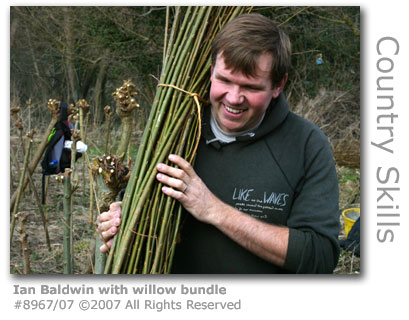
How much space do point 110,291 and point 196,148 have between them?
0.62 meters

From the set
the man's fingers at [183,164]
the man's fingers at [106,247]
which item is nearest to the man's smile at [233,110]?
the man's fingers at [183,164]

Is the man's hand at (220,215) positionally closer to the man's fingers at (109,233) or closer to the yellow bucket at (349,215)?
the man's fingers at (109,233)

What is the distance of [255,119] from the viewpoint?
5.15ft

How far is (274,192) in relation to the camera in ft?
5.10

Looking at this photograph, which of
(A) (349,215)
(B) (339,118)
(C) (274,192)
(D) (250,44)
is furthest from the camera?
(B) (339,118)

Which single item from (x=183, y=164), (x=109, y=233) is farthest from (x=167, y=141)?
(x=109, y=233)

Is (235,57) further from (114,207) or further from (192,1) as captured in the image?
(114,207)

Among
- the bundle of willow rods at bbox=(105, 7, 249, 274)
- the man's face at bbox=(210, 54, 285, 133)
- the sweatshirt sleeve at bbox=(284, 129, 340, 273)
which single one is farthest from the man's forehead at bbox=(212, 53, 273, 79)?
the sweatshirt sleeve at bbox=(284, 129, 340, 273)

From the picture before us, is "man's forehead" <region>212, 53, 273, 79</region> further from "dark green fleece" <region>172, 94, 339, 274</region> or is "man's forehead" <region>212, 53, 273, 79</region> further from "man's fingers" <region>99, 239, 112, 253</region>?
"man's fingers" <region>99, 239, 112, 253</region>

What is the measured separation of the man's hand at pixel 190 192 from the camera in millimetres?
1454

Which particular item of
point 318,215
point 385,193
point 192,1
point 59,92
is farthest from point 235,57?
point 59,92

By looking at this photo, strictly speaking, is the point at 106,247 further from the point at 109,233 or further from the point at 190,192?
the point at 190,192

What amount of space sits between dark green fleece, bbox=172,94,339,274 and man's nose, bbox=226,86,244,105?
0.50 ft

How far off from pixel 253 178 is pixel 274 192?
0.29 feet
